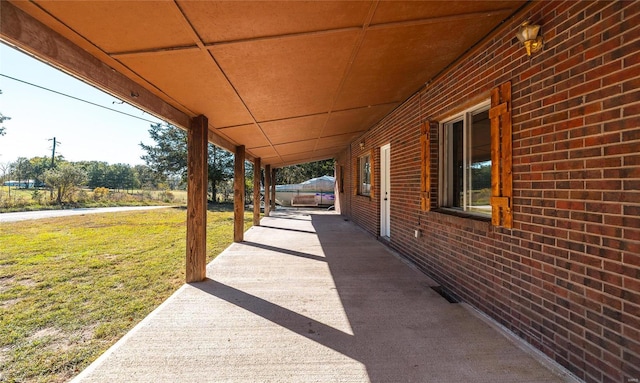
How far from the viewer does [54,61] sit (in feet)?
6.45

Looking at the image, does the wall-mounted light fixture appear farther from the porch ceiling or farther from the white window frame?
the white window frame

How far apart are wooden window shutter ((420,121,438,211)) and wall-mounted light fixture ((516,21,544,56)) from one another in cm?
181

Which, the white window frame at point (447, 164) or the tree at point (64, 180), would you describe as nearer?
the white window frame at point (447, 164)

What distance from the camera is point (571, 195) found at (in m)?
1.98

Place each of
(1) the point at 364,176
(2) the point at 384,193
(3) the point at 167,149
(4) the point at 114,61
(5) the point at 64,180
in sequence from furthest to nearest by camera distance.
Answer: (3) the point at 167,149 < (5) the point at 64,180 < (1) the point at 364,176 < (2) the point at 384,193 < (4) the point at 114,61

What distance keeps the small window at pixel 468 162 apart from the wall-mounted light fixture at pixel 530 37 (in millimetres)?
947

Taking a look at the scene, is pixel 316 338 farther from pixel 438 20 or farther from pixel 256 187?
pixel 256 187

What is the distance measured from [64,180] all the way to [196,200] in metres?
19.1

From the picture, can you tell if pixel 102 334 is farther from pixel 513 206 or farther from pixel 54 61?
pixel 513 206

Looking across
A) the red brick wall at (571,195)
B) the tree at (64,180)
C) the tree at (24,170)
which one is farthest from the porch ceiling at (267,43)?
the tree at (24,170)

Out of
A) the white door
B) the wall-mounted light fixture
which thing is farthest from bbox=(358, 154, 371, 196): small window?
the wall-mounted light fixture

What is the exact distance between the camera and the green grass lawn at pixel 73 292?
2.38 m

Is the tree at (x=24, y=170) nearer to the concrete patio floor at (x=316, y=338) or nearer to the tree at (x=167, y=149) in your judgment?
the tree at (x=167, y=149)

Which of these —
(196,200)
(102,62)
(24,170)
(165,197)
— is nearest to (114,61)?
(102,62)
